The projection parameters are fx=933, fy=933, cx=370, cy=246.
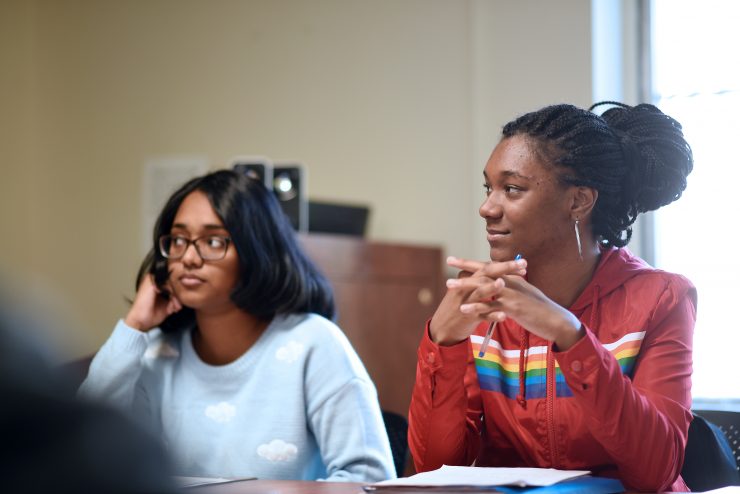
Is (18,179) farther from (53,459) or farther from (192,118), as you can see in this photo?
(53,459)

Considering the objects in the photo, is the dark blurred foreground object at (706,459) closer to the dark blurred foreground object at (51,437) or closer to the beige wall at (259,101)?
the dark blurred foreground object at (51,437)

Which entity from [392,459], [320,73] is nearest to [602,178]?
[392,459]

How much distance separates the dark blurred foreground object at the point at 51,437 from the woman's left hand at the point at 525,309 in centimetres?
98

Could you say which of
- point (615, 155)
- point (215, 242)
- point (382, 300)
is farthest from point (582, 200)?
point (382, 300)

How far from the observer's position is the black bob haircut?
6.67 ft

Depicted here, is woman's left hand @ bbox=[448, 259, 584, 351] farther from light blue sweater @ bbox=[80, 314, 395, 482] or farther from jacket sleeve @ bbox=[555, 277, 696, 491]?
light blue sweater @ bbox=[80, 314, 395, 482]

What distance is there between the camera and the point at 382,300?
3273 millimetres

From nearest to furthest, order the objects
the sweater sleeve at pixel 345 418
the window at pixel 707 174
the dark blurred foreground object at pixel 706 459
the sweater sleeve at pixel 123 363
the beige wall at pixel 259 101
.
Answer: the dark blurred foreground object at pixel 706 459
the sweater sleeve at pixel 345 418
the sweater sleeve at pixel 123 363
the window at pixel 707 174
the beige wall at pixel 259 101

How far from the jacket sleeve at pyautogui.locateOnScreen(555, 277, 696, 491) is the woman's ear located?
0.75 ft

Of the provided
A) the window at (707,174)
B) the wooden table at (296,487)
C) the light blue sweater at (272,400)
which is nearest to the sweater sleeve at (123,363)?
the light blue sweater at (272,400)

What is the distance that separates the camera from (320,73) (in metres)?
3.92

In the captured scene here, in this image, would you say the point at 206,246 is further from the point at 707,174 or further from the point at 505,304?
the point at 707,174

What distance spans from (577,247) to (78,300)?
316cm

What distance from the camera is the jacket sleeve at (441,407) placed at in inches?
56.4
